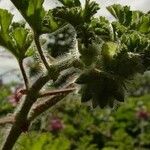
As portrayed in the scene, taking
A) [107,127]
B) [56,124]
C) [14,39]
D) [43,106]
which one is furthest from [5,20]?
[107,127]

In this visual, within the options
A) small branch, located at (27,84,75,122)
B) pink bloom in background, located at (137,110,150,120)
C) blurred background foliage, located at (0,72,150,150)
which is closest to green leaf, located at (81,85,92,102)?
small branch, located at (27,84,75,122)

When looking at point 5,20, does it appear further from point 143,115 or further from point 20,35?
point 143,115

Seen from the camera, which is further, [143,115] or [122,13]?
[143,115]

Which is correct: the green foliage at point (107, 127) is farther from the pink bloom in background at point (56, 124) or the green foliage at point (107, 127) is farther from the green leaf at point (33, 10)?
the green leaf at point (33, 10)

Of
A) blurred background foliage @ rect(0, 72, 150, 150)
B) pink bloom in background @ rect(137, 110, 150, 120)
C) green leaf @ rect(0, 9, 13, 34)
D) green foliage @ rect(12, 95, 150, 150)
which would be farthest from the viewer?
pink bloom in background @ rect(137, 110, 150, 120)

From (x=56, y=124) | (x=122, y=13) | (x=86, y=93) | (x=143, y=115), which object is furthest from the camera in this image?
(x=143, y=115)

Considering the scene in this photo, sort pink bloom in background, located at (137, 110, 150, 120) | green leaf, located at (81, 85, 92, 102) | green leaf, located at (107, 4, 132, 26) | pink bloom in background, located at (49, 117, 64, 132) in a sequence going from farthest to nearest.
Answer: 1. pink bloom in background, located at (137, 110, 150, 120)
2. pink bloom in background, located at (49, 117, 64, 132)
3. green leaf, located at (107, 4, 132, 26)
4. green leaf, located at (81, 85, 92, 102)

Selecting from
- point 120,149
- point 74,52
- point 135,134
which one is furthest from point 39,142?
point 135,134

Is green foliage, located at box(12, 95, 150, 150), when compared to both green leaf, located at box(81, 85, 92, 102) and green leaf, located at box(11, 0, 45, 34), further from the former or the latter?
green leaf, located at box(81, 85, 92, 102)

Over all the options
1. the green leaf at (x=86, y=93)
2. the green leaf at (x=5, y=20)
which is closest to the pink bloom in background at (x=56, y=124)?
the green leaf at (x=5, y=20)

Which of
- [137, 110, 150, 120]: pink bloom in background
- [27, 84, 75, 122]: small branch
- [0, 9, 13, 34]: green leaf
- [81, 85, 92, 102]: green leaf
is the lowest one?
[137, 110, 150, 120]: pink bloom in background

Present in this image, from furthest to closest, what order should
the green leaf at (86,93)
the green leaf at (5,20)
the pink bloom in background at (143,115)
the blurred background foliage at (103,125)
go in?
the pink bloom in background at (143,115) → the blurred background foliage at (103,125) → the green leaf at (5,20) → the green leaf at (86,93)

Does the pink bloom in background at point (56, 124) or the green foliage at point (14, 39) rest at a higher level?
the green foliage at point (14, 39)
